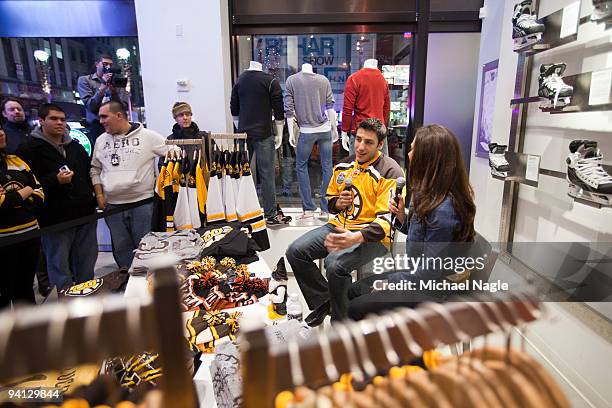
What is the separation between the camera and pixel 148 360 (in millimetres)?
1402

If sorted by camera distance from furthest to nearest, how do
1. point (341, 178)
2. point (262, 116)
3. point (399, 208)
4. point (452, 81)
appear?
1. point (452, 81)
2. point (262, 116)
3. point (341, 178)
4. point (399, 208)

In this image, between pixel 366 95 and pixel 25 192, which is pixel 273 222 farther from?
pixel 25 192

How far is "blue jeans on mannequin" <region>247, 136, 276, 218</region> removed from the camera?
154 inches

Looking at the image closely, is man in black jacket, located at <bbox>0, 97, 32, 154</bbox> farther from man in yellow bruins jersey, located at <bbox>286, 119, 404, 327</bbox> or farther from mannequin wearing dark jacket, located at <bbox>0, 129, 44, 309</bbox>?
man in yellow bruins jersey, located at <bbox>286, 119, 404, 327</bbox>

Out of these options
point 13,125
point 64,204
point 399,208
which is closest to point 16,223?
point 64,204

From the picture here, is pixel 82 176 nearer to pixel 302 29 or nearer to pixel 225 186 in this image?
pixel 225 186

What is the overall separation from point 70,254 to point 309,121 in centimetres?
261

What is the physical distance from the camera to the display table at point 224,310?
54.2 inches

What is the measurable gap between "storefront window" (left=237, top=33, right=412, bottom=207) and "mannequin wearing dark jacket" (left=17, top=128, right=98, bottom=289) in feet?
7.37

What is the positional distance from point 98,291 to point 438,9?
441 cm

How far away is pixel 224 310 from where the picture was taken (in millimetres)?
2035

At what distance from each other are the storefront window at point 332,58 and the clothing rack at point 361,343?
3715 millimetres

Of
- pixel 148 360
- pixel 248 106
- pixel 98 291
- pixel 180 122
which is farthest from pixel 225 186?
pixel 148 360

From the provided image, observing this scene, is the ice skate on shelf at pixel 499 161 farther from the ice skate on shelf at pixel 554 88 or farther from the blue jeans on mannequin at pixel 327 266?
the blue jeans on mannequin at pixel 327 266
